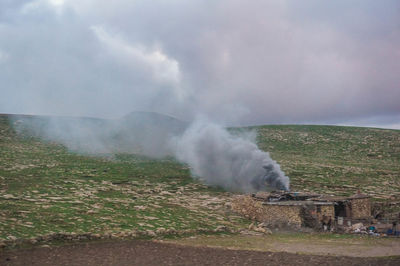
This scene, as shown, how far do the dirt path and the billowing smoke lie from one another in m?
19.0

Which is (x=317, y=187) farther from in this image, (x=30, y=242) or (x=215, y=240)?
(x=30, y=242)

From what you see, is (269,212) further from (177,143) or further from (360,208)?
(177,143)

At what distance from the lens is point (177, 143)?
56.4m

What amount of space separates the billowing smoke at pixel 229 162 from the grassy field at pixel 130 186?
7.53 ft

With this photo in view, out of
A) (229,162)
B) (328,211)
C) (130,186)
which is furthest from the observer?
(229,162)

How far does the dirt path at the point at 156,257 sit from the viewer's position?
642 inches

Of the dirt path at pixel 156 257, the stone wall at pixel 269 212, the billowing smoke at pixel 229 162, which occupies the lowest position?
the dirt path at pixel 156 257

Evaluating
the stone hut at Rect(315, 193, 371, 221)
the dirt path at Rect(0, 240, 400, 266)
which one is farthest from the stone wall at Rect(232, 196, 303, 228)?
the dirt path at Rect(0, 240, 400, 266)

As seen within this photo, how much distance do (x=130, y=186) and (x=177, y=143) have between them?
70.0ft

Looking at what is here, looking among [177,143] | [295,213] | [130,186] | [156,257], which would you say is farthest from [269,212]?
[177,143]

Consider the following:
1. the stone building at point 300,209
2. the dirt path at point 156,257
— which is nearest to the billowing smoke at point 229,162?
the stone building at point 300,209

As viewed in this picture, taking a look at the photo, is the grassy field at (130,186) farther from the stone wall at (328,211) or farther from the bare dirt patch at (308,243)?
the stone wall at (328,211)

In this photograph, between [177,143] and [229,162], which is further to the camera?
[177,143]

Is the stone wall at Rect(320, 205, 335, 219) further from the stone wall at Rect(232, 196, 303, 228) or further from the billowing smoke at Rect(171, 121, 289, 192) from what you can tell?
the billowing smoke at Rect(171, 121, 289, 192)
